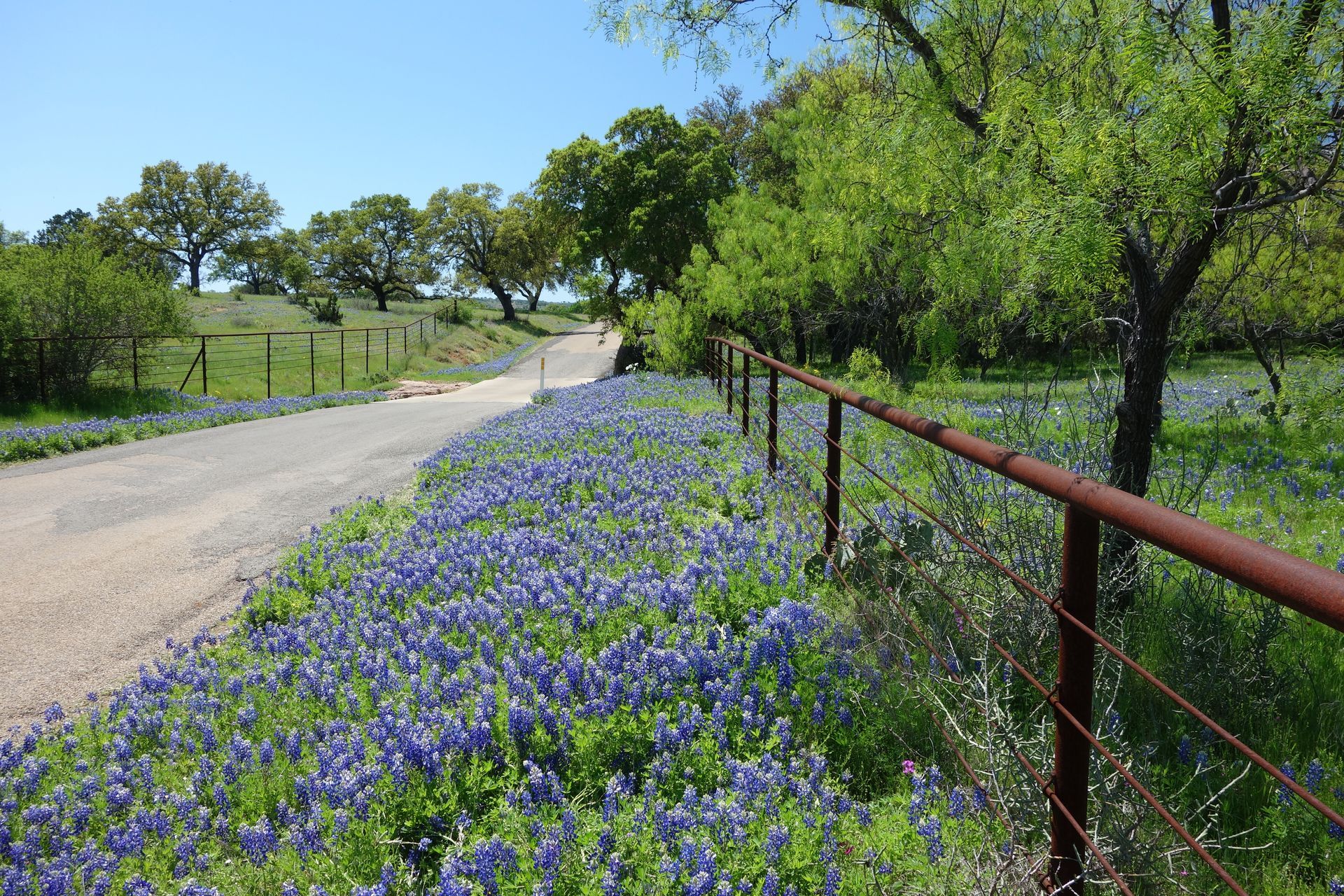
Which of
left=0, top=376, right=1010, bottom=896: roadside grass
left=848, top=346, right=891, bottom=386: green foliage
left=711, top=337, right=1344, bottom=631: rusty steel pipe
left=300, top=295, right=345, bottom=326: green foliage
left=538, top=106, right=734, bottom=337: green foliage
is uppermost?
left=538, top=106, right=734, bottom=337: green foliage

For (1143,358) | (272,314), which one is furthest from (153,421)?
(272,314)

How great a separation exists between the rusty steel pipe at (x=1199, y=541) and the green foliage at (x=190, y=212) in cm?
7189

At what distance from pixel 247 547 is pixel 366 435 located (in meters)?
6.86

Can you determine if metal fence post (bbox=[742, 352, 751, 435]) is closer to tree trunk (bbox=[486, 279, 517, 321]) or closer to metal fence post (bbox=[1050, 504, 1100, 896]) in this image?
metal fence post (bbox=[1050, 504, 1100, 896])

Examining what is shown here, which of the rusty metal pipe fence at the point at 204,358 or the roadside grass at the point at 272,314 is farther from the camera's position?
the roadside grass at the point at 272,314

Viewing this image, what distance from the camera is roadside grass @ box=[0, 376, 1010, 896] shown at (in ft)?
8.07

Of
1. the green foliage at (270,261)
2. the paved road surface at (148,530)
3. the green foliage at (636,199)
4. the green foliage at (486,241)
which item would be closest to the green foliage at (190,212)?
the green foliage at (270,261)

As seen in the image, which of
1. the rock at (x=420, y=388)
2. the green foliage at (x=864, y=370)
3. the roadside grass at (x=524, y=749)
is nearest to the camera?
the roadside grass at (x=524, y=749)

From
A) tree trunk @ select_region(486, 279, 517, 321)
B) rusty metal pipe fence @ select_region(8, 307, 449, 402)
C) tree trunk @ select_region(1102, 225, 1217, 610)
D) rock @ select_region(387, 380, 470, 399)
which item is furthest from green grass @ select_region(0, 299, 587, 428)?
tree trunk @ select_region(1102, 225, 1217, 610)

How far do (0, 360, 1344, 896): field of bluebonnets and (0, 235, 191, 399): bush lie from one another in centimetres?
1569

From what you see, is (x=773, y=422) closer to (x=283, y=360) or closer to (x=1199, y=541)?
(x=1199, y=541)

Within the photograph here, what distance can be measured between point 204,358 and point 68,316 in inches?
151

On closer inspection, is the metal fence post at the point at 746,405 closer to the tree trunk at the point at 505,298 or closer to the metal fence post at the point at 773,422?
the metal fence post at the point at 773,422

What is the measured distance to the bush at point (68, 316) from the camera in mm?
16188
